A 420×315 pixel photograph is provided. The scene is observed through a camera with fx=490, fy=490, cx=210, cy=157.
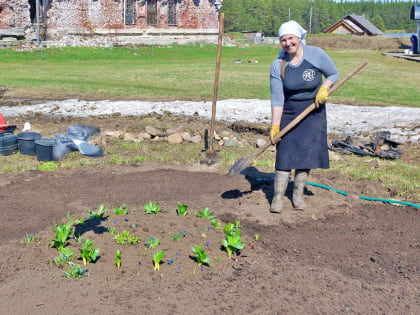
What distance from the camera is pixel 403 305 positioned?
12.6ft

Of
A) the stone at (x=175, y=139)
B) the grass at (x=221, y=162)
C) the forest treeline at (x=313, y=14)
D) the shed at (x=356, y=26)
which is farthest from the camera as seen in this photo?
the forest treeline at (x=313, y=14)

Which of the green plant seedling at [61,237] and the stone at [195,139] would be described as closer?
the green plant seedling at [61,237]

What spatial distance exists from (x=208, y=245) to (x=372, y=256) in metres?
1.55

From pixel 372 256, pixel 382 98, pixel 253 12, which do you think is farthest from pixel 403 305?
pixel 253 12

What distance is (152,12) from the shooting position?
Answer: 4425 cm

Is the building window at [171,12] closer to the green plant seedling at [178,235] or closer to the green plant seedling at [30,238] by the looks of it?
the green plant seedling at [30,238]

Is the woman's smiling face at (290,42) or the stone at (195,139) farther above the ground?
the woman's smiling face at (290,42)

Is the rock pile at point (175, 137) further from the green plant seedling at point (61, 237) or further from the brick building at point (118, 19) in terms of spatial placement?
the brick building at point (118, 19)

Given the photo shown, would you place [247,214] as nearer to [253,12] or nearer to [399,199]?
[399,199]

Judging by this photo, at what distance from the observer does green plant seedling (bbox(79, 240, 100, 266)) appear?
421cm

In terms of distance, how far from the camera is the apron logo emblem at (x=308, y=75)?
525 cm

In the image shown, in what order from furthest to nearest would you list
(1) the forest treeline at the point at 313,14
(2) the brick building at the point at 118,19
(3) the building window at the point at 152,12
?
(1) the forest treeline at the point at 313,14, (3) the building window at the point at 152,12, (2) the brick building at the point at 118,19

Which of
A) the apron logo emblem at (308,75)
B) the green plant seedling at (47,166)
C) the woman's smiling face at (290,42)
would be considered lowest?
the green plant seedling at (47,166)

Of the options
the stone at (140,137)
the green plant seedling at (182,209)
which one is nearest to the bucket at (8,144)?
the stone at (140,137)
